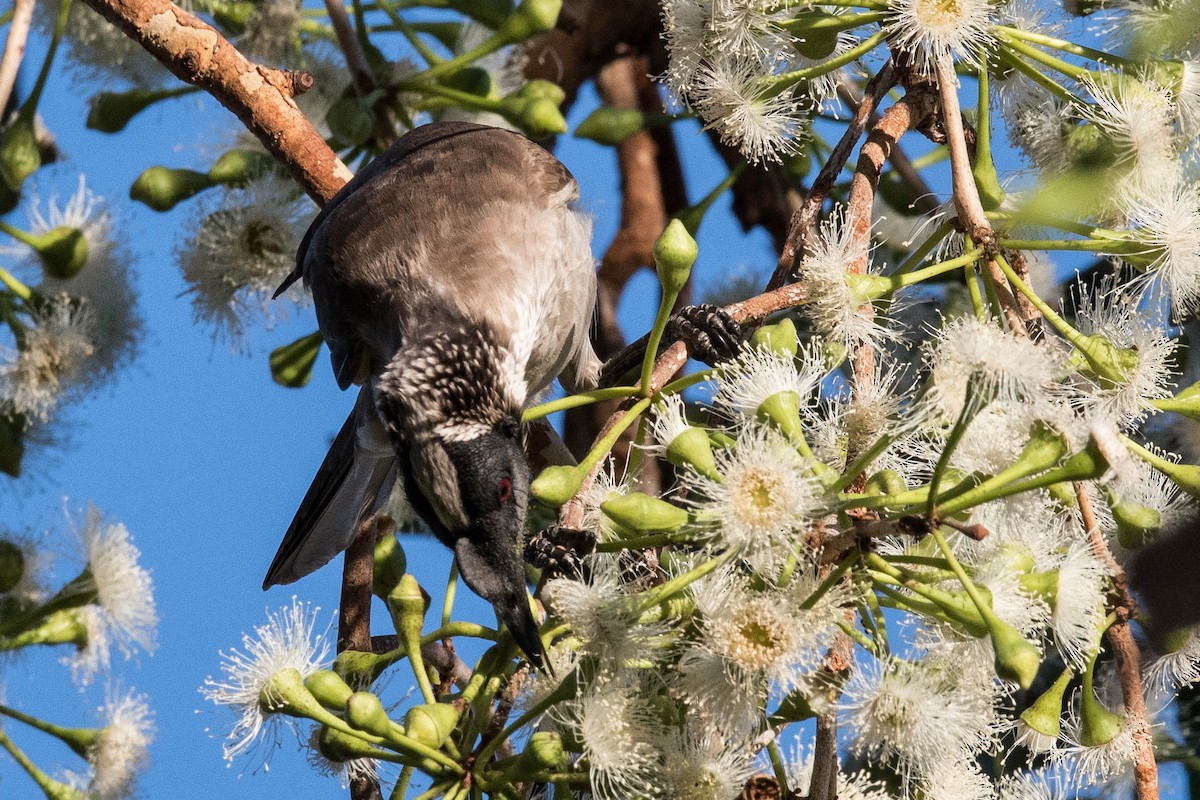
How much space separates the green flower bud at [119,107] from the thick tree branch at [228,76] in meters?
0.42

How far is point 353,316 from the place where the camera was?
160 inches


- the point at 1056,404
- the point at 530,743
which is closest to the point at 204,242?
the point at 530,743

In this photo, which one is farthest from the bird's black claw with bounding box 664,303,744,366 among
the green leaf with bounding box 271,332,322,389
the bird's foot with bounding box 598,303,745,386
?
the green leaf with bounding box 271,332,322,389

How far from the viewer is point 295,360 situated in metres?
4.07

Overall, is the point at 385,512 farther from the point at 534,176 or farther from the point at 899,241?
the point at 899,241

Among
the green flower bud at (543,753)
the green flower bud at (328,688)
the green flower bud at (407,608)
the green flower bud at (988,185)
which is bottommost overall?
the green flower bud at (543,753)

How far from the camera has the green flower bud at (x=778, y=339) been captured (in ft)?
7.25

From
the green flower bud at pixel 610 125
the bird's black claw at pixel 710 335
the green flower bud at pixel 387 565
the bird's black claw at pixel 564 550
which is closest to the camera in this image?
the bird's black claw at pixel 564 550

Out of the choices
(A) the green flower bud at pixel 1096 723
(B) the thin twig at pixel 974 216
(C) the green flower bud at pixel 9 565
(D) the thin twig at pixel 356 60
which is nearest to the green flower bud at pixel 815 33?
(B) the thin twig at pixel 974 216

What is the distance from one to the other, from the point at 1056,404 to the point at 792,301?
2.13 feet

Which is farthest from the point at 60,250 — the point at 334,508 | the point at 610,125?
the point at 610,125

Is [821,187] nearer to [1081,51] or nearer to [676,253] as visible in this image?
[1081,51]

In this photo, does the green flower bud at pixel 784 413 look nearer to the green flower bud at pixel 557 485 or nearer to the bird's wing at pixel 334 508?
the green flower bud at pixel 557 485

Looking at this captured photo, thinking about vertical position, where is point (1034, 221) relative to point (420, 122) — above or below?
below
